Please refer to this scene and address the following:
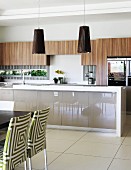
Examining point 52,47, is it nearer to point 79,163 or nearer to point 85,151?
point 85,151

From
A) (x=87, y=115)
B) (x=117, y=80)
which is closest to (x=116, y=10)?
(x=117, y=80)

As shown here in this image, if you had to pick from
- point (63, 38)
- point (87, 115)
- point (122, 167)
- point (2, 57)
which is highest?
point (63, 38)

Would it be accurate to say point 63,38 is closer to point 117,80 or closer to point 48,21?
point 48,21

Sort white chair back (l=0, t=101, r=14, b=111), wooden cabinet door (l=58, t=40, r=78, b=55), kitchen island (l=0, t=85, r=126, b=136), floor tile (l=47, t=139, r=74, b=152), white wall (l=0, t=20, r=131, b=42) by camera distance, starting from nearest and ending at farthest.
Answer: white chair back (l=0, t=101, r=14, b=111)
floor tile (l=47, t=139, r=74, b=152)
kitchen island (l=0, t=85, r=126, b=136)
white wall (l=0, t=20, r=131, b=42)
wooden cabinet door (l=58, t=40, r=78, b=55)

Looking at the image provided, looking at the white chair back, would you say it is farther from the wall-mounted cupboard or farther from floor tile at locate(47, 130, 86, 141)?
the wall-mounted cupboard

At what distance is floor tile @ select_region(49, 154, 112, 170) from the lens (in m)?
3.86

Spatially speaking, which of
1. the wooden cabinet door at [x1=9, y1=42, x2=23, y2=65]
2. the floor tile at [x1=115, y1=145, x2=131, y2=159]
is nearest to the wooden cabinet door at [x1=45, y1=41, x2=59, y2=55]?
the wooden cabinet door at [x1=9, y1=42, x2=23, y2=65]

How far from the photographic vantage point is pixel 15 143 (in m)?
2.75

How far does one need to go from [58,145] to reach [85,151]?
59cm

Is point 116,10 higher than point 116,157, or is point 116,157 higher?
point 116,10

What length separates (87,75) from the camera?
29.1ft

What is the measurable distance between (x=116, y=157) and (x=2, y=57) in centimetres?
631

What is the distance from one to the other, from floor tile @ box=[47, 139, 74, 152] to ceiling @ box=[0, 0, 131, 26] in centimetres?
363

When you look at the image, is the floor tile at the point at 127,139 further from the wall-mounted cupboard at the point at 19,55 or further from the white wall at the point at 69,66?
the wall-mounted cupboard at the point at 19,55
